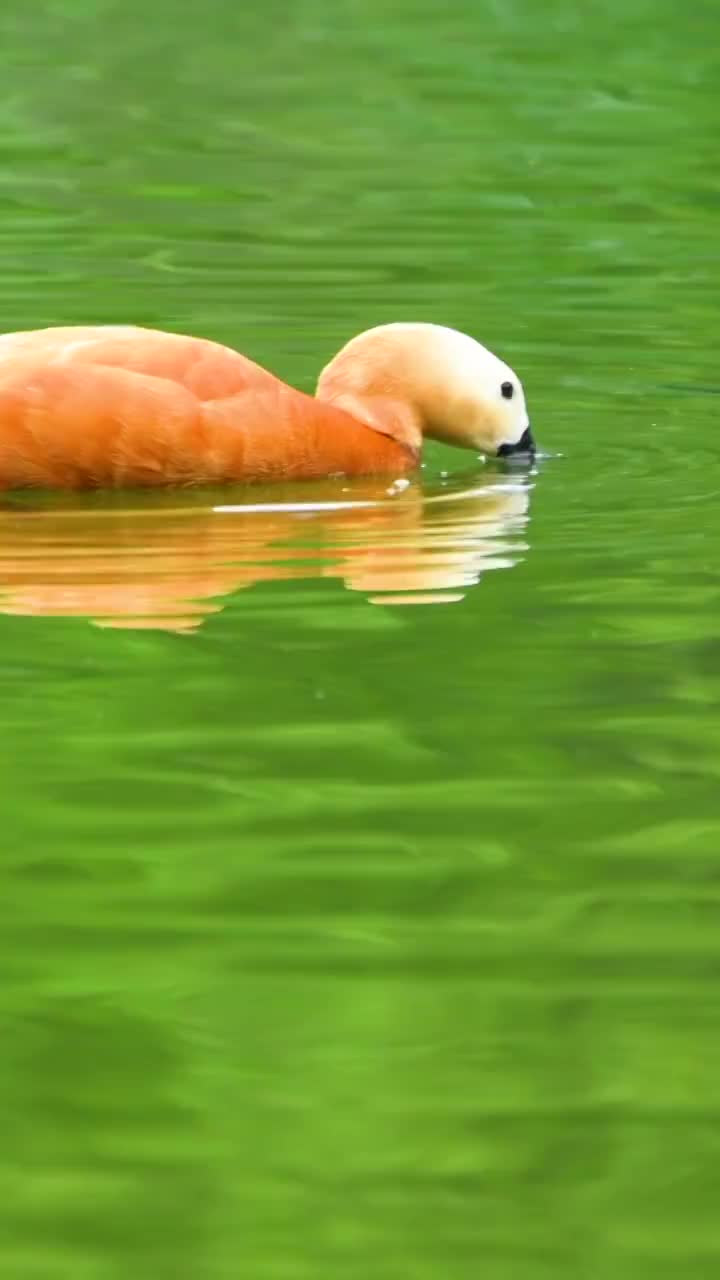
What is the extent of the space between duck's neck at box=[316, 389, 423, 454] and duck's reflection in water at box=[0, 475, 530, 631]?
0.56 ft

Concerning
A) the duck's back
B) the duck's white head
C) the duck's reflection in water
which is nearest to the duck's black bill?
the duck's white head

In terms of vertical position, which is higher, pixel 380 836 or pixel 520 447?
pixel 520 447

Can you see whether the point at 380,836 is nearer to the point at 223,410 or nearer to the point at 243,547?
the point at 243,547

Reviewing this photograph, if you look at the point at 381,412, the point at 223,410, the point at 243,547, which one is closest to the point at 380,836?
the point at 243,547

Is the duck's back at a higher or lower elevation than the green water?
higher

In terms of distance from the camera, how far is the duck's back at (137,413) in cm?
730

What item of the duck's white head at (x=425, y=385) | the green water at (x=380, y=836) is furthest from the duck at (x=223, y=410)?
the green water at (x=380, y=836)

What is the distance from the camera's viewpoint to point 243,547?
708 centimetres

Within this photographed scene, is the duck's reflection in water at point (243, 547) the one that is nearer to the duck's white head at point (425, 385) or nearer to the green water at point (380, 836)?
the green water at point (380, 836)

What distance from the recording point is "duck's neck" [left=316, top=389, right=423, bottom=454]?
8.04 meters

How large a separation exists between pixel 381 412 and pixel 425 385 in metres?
0.14

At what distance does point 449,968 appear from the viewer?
452 centimetres

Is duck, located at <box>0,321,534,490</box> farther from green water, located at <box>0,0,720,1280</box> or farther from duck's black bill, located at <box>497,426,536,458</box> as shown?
green water, located at <box>0,0,720,1280</box>

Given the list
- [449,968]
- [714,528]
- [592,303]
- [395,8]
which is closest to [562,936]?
[449,968]
